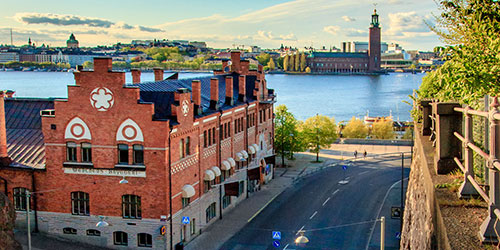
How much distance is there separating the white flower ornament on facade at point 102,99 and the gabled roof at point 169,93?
1.71 m

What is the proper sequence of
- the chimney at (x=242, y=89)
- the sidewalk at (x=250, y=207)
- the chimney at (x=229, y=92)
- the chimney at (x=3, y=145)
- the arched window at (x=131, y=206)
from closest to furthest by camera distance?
the arched window at (x=131, y=206), the chimney at (x=3, y=145), the sidewalk at (x=250, y=207), the chimney at (x=229, y=92), the chimney at (x=242, y=89)

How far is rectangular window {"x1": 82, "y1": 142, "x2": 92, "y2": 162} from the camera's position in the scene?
3177 cm

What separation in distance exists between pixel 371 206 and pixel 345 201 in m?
2.31

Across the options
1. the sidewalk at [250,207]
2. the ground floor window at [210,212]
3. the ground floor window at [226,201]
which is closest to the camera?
the sidewalk at [250,207]

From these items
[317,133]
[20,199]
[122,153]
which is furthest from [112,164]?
[317,133]

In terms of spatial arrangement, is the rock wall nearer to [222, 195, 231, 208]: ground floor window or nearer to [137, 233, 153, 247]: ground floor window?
[137, 233, 153, 247]: ground floor window

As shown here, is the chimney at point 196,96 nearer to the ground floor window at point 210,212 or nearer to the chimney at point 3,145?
the ground floor window at point 210,212

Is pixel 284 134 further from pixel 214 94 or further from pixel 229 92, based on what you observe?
pixel 214 94

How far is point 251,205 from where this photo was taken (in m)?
43.2

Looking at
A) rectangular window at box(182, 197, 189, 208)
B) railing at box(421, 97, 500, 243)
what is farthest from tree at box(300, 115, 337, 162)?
railing at box(421, 97, 500, 243)

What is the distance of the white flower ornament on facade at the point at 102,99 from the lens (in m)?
30.8

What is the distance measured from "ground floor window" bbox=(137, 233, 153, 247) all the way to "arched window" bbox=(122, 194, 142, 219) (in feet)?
3.45

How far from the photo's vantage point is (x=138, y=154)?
31.1 meters

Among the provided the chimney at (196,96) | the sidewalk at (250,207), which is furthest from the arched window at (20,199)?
the chimney at (196,96)
